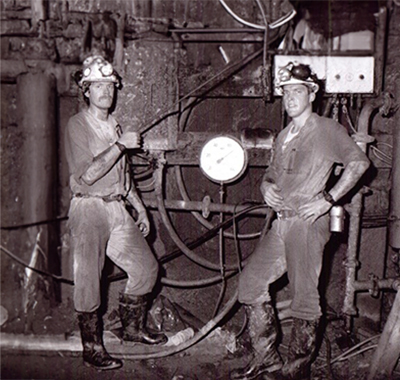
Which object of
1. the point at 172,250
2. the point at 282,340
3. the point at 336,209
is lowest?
the point at 282,340

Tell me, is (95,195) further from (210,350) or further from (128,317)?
(210,350)

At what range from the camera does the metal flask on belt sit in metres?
4.32

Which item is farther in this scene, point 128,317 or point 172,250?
point 172,250

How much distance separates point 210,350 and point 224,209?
1453 millimetres

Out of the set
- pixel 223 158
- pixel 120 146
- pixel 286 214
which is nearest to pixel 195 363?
pixel 286 214

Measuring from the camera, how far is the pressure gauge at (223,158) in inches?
196

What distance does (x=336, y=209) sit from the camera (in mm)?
4328

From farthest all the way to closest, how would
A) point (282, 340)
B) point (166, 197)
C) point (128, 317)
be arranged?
point (166, 197) < point (282, 340) < point (128, 317)

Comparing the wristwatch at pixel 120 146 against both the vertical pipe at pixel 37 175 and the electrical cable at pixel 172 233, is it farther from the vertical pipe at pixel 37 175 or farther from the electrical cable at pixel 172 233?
the vertical pipe at pixel 37 175

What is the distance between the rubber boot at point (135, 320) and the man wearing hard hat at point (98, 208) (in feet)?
0.28

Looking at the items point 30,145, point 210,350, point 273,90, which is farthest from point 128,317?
point 273,90

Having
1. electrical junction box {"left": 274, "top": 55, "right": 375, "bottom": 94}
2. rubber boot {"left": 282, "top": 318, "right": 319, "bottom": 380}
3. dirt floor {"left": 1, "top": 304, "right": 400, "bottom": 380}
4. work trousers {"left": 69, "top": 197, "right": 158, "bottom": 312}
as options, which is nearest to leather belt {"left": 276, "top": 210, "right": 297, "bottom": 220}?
rubber boot {"left": 282, "top": 318, "right": 319, "bottom": 380}

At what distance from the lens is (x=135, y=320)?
4828 millimetres

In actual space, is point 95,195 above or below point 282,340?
above
